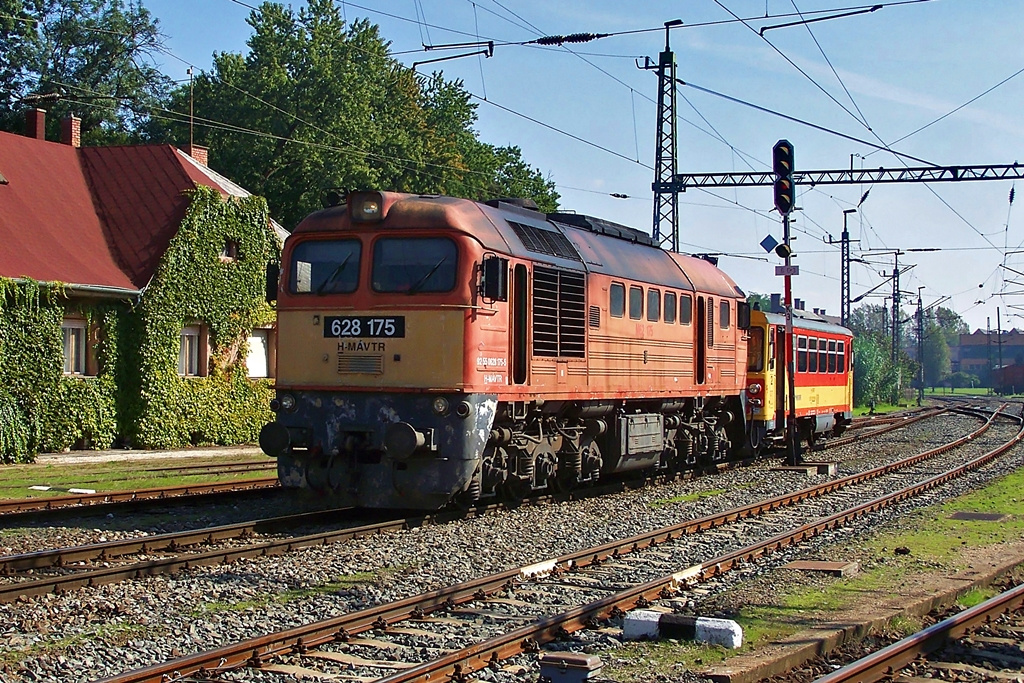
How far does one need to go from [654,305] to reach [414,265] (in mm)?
6045

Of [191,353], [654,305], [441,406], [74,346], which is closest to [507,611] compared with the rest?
[441,406]

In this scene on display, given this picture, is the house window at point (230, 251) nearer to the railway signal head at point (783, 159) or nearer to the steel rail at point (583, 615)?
the railway signal head at point (783, 159)

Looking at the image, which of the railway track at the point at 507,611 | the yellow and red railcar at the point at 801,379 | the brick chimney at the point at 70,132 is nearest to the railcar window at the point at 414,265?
the railway track at the point at 507,611

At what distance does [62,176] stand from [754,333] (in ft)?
58.9

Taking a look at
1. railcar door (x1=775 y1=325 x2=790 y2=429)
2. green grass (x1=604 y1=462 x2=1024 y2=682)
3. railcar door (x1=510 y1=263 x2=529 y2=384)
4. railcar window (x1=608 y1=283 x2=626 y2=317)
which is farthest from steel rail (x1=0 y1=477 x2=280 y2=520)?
railcar door (x1=775 y1=325 x2=790 y2=429)

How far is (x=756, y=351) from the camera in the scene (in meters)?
26.3

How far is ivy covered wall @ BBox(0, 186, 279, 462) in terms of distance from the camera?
24.1 m

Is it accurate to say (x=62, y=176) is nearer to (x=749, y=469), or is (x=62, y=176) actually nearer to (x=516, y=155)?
(x=749, y=469)

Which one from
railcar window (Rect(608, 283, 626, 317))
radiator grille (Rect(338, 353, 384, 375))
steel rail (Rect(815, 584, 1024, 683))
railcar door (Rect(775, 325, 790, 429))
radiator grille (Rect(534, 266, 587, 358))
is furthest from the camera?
railcar door (Rect(775, 325, 790, 429))

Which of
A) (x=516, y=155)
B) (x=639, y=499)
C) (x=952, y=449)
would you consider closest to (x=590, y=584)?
(x=639, y=499)

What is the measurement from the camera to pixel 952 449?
1160 inches

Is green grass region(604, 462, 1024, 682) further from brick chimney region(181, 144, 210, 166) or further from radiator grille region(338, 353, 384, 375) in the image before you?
brick chimney region(181, 144, 210, 166)

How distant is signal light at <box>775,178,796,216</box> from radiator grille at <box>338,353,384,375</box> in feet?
36.2

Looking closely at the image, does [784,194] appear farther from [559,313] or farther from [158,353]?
[158,353]
